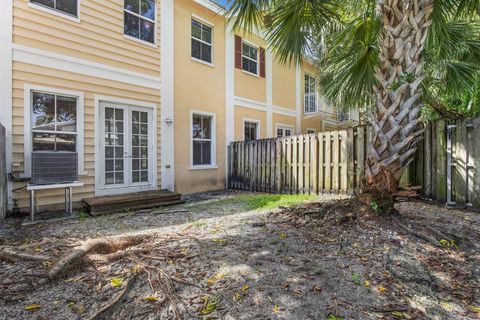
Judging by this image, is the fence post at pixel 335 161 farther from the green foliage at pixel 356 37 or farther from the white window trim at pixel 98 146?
the white window trim at pixel 98 146

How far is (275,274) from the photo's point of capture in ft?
8.30

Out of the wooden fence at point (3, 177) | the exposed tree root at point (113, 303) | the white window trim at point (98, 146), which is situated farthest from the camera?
the white window trim at point (98, 146)

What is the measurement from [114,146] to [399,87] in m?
6.11

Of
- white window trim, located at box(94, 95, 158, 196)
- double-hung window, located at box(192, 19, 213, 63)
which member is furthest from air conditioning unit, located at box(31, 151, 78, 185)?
double-hung window, located at box(192, 19, 213, 63)

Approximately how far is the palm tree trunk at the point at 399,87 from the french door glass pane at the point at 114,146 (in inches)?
227

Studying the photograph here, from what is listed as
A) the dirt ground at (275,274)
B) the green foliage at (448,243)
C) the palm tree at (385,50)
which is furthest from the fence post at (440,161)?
the green foliage at (448,243)

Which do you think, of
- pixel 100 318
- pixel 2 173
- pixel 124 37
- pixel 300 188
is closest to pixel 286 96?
pixel 300 188

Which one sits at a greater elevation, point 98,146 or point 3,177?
point 98,146

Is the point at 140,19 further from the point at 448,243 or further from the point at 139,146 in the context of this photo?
the point at 448,243

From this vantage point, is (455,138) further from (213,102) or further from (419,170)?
(213,102)

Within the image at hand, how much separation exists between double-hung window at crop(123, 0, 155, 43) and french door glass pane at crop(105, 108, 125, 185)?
217cm

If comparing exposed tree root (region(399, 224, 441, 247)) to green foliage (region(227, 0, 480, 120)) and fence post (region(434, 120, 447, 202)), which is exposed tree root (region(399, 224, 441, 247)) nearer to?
green foliage (region(227, 0, 480, 120))

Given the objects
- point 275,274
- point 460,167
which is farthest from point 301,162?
point 275,274

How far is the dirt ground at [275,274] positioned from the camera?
81.1 inches
